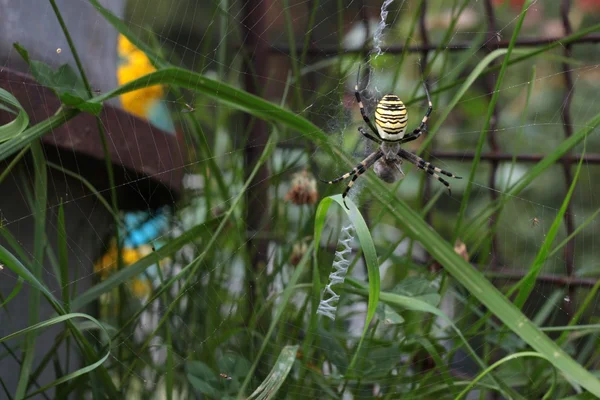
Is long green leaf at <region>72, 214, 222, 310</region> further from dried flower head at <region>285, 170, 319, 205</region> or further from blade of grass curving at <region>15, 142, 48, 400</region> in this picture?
dried flower head at <region>285, 170, 319, 205</region>

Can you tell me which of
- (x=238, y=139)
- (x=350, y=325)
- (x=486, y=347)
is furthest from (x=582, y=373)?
(x=238, y=139)

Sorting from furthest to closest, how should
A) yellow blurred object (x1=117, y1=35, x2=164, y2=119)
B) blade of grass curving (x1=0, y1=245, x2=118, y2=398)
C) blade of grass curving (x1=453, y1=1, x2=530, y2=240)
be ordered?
1. yellow blurred object (x1=117, y1=35, x2=164, y2=119)
2. blade of grass curving (x1=453, y1=1, x2=530, y2=240)
3. blade of grass curving (x1=0, y1=245, x2=118, y2=398)

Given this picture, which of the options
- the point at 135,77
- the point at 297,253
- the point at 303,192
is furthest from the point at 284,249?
the point at 135,77

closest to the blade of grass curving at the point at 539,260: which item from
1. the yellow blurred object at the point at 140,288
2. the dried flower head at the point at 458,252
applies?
the dried flower head at the point at 458,252

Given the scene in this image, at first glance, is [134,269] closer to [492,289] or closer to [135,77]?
[492,289]

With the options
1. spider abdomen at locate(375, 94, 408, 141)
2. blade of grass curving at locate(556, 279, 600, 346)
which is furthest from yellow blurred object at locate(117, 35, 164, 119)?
blade of grass curving at locate(556, 279, 600, 346)
